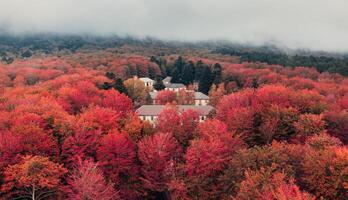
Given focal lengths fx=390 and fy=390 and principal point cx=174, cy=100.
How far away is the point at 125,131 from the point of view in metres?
39.6

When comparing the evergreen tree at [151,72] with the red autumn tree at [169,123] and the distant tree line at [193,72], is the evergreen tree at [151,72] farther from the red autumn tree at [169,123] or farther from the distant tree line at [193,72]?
the red autumn tree at [169,123]

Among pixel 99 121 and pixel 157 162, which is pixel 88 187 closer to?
pixel 157 162

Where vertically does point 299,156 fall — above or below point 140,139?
above

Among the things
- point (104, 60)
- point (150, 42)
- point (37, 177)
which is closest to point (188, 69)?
point (104, 60)

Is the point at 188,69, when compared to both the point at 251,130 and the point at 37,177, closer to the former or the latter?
the point at 251,130

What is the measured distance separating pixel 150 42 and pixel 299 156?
161 meters

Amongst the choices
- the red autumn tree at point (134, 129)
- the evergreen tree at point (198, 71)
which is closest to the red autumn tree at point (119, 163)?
the red autumn tree at point (134, 129)

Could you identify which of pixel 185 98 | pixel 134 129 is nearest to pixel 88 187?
pixel 134 129

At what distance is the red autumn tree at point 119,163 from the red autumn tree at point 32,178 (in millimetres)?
4711

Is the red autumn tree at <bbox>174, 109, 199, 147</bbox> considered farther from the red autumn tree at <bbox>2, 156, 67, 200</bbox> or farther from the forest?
the red autumn tree at <bbox>2, 156, 67, 200</bbox>

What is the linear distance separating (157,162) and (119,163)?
11.7 feet

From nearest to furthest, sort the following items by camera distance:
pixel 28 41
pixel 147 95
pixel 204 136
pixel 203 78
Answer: pixel 204 136 → pixel 147 95 → pixel 203 78 → pixel 28 41

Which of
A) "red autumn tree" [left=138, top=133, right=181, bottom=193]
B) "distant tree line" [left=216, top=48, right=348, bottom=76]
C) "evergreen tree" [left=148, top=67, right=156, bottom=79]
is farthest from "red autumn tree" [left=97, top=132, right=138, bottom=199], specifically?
"distant tree line" [left=216, top=48, right=348, bottom=76]

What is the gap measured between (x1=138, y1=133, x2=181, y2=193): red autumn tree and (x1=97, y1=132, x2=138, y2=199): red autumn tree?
3.46 feet
